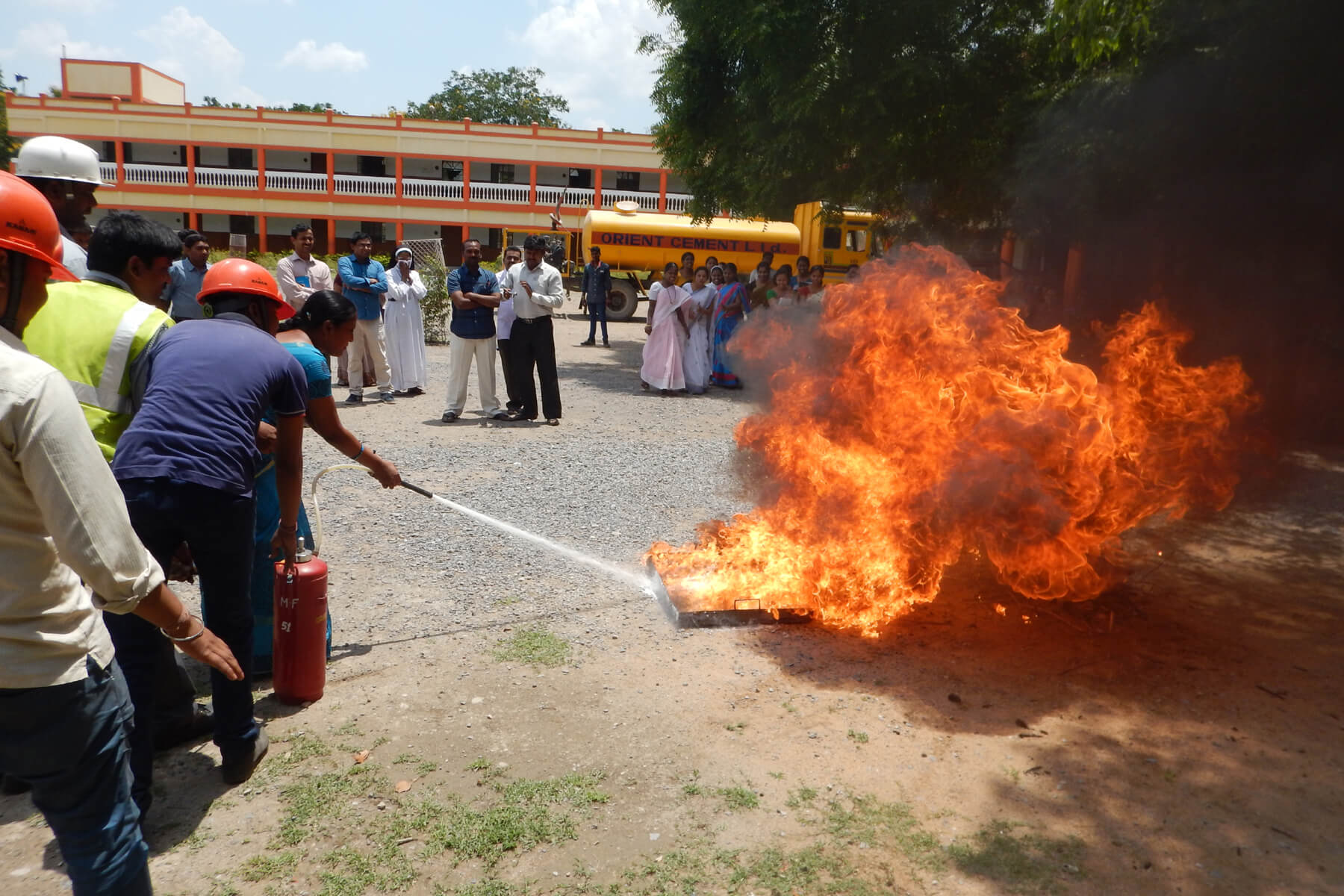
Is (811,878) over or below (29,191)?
below

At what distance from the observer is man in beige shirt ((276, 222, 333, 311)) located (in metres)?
9.70

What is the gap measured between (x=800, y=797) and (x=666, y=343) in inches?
403

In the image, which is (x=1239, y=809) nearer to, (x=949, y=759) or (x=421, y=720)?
(x=949, y=759)

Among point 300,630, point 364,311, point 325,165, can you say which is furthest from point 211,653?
point 325,165

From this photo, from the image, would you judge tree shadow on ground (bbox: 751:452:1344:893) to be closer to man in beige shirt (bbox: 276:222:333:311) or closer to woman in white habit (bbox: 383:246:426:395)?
man in beige shirt (bbox: 276:222:333:311)

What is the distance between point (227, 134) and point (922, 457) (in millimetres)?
38875

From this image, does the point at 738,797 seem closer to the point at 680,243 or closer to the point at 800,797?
the point at 800,797

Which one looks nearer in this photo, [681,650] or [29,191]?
[29,191]

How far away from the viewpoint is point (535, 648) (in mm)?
4633

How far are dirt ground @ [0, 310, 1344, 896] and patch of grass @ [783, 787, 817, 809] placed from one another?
0.04 feet

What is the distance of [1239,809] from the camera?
133 inches

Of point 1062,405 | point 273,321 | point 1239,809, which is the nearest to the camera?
point 1239,809

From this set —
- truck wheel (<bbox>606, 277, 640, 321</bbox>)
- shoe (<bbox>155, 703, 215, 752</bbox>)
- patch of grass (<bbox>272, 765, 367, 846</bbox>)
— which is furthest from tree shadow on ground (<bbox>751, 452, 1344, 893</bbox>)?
truck wheel (<bbox>606, 277, 640, 321</bbox>)

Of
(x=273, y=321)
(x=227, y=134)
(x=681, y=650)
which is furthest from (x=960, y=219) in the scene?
(x=227, y=134)
